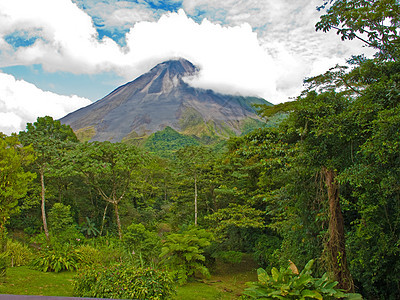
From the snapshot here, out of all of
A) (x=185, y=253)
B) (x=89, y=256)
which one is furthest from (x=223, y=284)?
(x=89, y=256)

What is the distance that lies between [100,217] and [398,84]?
16.6m

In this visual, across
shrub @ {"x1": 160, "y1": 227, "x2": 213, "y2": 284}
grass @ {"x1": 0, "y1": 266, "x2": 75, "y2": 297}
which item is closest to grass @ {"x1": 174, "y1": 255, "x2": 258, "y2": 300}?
shrub @ {"x1": 160, "y1": 227, "x2": 213, "y2": 284}

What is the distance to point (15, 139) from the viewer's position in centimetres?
1266

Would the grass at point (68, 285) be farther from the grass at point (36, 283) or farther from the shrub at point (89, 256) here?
the shrub at point (89, 256)

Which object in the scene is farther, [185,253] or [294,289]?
[185,253]

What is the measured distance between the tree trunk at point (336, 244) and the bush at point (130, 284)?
9.66 ft

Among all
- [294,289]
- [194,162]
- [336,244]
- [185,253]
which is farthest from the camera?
[194,162]

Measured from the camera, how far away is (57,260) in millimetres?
8336

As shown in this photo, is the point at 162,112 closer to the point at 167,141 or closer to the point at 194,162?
the point at 167,141

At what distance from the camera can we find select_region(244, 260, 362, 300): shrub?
355 centimetres

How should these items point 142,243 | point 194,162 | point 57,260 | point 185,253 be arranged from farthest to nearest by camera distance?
point 194,162, point 142,243, point 185,253, point 57,260

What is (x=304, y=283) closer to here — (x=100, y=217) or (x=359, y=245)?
(x=359, y=245)

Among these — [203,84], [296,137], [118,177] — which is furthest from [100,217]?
[203,84]

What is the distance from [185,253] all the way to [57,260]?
401 cm
